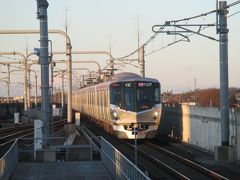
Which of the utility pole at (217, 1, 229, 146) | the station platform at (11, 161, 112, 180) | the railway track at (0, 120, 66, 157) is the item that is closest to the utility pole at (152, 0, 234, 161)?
the utility pole at (217, 1, 229, 146)

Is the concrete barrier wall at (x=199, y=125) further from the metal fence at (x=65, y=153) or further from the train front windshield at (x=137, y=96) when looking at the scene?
the metal fence at (x=65, y=153)

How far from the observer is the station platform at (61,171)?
16.9 m

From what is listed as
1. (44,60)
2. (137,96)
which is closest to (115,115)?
(137,96)

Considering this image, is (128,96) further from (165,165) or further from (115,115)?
(165,165)

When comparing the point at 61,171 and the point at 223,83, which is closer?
the point at 61,171

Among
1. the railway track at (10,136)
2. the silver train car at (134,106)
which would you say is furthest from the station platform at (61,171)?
the silver train car at (134,106)

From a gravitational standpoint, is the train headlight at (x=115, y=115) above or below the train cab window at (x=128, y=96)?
below

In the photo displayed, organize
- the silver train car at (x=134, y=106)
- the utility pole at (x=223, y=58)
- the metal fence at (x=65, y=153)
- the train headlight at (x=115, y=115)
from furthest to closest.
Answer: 1. the train headlight at (x=115, y=115)
2. the silver train car at (x=134, y=106)
3. the utility pole at (x=223, y=58)
4. the metal fence at (x=65, y=153)

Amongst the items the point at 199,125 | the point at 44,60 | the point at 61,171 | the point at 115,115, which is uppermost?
the point at 44,60

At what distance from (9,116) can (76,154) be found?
195 feet

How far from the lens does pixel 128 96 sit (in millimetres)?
30531

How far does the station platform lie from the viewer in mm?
16859

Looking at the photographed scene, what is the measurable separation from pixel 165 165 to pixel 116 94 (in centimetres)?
1078

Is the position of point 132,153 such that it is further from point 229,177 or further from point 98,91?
point 98,91
